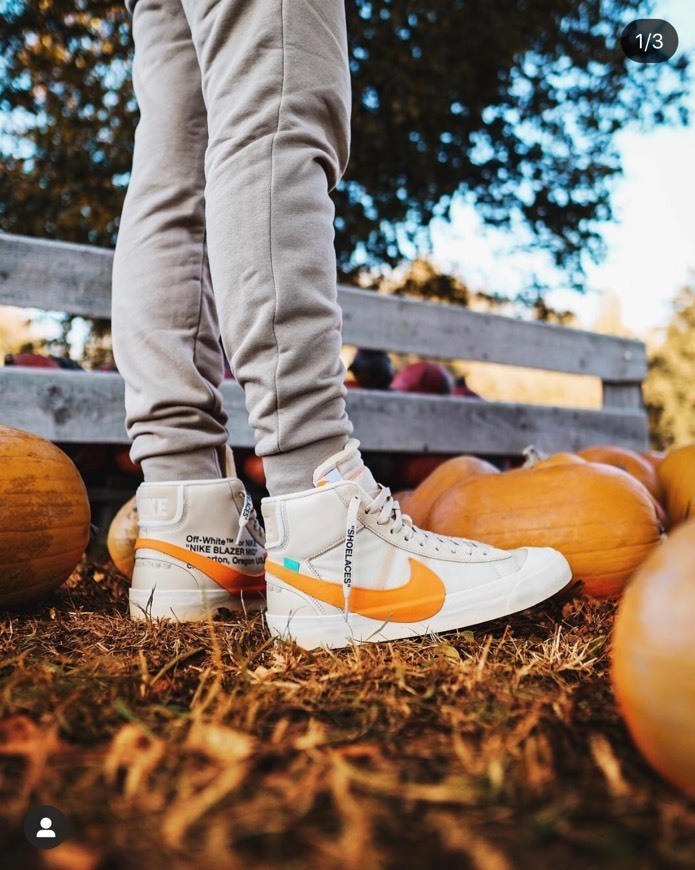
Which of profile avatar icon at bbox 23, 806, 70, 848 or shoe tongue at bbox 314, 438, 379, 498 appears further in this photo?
shoe tongue at bbox 314, 438, 379, 498

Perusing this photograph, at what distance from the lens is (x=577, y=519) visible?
1547mm

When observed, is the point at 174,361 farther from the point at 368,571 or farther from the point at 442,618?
the point at 442,618

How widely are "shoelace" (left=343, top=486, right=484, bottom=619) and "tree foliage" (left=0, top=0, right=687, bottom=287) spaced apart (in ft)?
10.3

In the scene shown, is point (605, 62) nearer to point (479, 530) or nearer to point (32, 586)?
point (479, 530)

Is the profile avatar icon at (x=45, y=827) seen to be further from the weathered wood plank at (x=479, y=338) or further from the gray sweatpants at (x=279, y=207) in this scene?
the weathered wood plank at (x=479, y=338)

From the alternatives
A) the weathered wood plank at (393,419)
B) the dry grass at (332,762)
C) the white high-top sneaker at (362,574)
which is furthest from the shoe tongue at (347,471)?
the weathered wood plank at (393,419)

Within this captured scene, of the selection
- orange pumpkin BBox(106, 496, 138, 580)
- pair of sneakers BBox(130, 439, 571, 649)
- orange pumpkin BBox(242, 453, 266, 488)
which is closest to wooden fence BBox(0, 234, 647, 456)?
orange pumpkin BBox(242, 453, 266, 488)

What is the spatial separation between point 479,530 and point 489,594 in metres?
0.45

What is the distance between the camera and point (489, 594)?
1189 millimetres

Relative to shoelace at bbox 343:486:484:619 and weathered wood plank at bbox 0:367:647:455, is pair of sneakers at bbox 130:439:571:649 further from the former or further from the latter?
weathered wood plank at bbox 0:367:647:455

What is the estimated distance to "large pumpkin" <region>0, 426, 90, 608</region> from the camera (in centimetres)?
136

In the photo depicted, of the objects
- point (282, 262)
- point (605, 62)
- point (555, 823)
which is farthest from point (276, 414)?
point (605, 62)

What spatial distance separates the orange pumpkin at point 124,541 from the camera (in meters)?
1.84

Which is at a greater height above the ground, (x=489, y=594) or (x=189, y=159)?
(x=189, y=159)
